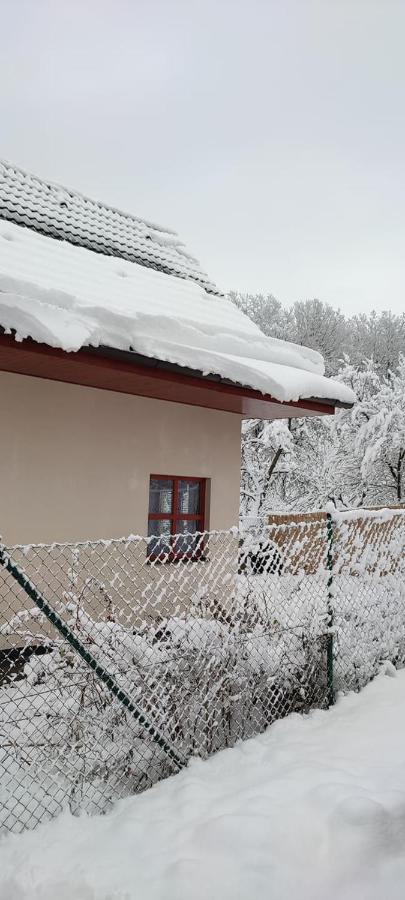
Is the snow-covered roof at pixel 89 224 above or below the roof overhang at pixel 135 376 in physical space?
above

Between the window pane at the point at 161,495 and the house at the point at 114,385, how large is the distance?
16 millimetres

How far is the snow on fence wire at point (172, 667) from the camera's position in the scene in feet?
11.1

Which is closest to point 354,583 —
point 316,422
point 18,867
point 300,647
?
point 300,647

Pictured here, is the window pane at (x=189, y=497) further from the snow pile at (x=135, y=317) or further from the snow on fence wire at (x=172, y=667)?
the snow on fence wire at (x=172, y=667)

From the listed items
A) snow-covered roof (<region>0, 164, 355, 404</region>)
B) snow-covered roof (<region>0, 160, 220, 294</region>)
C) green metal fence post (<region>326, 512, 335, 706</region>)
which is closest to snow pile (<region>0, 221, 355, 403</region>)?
snow-covered roof (<region>0, 164, 355, 404</region>)

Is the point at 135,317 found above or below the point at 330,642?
above

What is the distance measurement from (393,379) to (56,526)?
16855 millimetres

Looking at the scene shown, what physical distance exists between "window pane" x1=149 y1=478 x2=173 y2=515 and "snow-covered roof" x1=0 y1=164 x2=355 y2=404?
1.65 metres

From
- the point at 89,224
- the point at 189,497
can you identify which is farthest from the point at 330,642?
the point at 89,224

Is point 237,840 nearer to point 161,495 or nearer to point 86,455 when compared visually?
point 86,455

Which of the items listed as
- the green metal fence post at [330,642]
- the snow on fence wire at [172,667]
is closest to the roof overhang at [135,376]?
the snow on fence wire at [172,667]

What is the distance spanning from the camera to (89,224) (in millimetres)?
9484

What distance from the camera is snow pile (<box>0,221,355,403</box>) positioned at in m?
5.36

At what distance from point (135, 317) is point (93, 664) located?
11.6 ft
